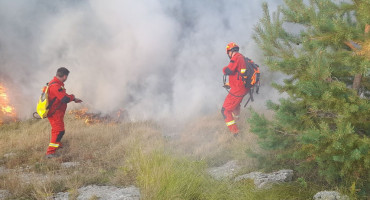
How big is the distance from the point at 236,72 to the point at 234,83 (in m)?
0.25

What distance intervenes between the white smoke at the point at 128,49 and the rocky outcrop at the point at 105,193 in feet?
18.9

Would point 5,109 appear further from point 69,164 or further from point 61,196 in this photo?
point 61,196

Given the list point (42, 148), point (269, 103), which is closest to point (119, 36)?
point (42, 148)

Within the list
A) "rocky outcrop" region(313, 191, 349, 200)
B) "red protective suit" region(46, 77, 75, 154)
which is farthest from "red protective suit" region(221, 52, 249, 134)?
"rocky outcrop" region(313, 191, 349, 200)

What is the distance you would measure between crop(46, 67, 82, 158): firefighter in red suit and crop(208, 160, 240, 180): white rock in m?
3.11

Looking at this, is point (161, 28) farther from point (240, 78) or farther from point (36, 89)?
point (240, 78)

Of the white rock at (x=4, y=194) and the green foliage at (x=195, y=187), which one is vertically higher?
the white rock at (x=4, y=194)

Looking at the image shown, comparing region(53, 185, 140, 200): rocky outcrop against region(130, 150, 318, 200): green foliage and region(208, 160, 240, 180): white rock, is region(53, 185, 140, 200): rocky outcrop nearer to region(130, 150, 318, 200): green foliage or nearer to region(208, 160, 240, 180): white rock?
region(130, 150, 318, 200): green foliage

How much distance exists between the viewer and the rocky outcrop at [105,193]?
3.65 m

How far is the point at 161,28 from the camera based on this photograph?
40.7 feet

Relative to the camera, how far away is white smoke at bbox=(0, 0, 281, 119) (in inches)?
423

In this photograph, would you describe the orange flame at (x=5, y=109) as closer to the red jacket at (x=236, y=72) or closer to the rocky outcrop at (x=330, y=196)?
the red jacket at (x=236, y=72)

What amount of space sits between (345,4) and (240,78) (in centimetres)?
366

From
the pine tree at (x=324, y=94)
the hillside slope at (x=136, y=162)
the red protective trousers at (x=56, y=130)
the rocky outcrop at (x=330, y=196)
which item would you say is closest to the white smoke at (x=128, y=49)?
the hillside slope at (x=136, y=162)
